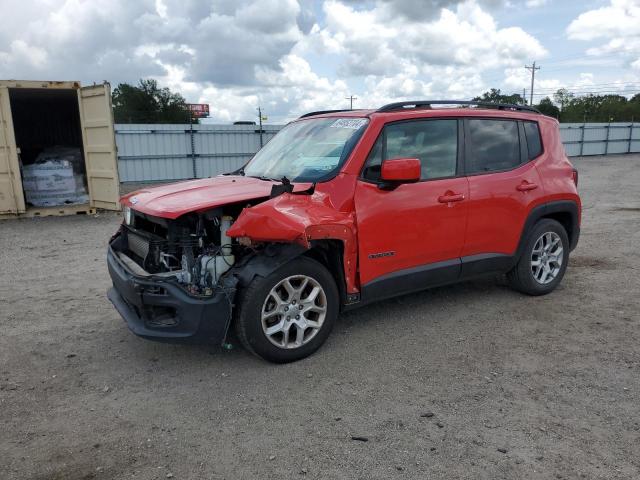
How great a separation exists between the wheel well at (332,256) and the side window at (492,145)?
1.56 m

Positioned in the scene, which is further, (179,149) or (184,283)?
(179,149)

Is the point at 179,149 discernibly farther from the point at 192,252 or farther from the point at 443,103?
the point at 192,252

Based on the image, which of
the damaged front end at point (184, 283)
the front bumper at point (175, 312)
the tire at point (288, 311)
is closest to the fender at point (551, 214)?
the tire at point (288, 311)

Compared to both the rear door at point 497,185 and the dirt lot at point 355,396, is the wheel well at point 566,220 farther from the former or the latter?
the dirt lot at point 355,396

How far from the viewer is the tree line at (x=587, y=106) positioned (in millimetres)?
59509

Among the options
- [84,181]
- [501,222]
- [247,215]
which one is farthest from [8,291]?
[84,181]

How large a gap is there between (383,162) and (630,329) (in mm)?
2628

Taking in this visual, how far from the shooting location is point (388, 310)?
498cm

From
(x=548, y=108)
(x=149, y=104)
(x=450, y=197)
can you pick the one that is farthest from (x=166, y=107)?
(x=450, y=197)

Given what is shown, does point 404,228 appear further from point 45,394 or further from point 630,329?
point 45,394

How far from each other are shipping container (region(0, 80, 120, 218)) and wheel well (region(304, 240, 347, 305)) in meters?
8.58

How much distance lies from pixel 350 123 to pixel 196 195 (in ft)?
4.68

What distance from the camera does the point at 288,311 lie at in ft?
12.4

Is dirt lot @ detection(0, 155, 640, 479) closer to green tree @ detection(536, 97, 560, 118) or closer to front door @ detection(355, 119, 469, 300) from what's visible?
front door @ detection(355, 119, 469, 300)
